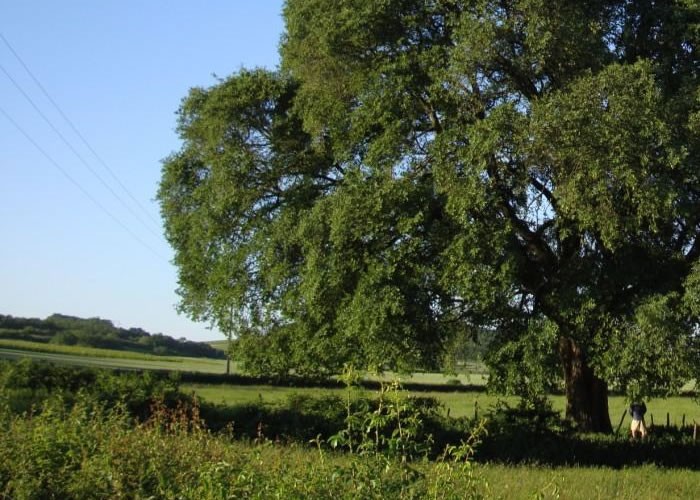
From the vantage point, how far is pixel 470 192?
16.8m

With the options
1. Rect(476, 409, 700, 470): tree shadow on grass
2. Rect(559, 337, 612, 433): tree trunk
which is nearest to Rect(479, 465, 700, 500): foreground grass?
Rect(476, 409, 700, 470): tree shadow on grass

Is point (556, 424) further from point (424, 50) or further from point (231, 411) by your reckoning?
point (424, 50)

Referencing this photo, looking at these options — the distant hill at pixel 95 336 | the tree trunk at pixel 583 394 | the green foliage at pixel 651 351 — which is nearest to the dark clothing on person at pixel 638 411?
the tree trunk at pixel 583 394

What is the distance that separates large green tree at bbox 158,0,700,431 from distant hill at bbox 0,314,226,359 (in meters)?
84.6

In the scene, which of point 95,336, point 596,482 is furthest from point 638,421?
point 95,336

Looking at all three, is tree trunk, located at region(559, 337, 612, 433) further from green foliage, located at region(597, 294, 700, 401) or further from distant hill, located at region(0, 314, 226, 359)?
distant hill, located at region(0, 314, 226, 359)

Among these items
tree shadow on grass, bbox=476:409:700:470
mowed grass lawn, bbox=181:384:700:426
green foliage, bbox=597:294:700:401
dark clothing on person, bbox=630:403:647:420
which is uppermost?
green foliage, bbox=597:294:700:401

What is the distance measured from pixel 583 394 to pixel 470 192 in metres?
8.16

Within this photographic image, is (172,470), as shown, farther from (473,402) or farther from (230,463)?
(473,402)

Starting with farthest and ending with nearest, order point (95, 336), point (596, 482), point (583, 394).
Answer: point (95, 336) → point (583, 394) → point (596, 482)

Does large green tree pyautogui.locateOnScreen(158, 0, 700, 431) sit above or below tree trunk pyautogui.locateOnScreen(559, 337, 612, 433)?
above

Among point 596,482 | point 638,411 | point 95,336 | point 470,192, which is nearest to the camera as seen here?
point 596,482

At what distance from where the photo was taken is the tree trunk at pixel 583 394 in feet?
71.1

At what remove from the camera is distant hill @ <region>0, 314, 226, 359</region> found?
104919 mm
